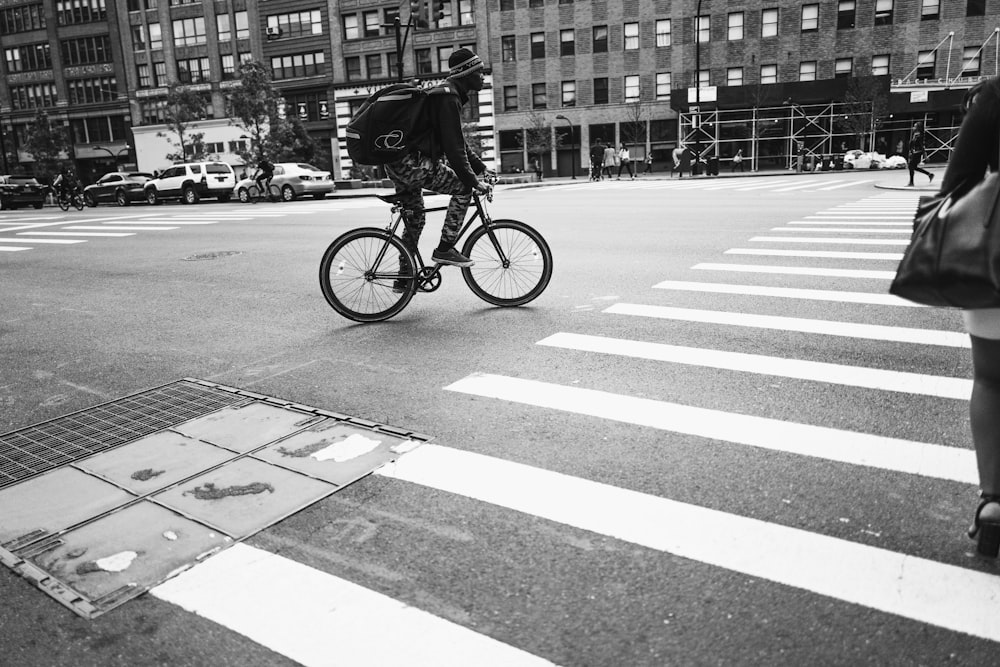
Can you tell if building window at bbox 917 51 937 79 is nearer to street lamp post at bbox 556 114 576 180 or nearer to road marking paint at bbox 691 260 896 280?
street lamp post at bbox 556 114 576 180

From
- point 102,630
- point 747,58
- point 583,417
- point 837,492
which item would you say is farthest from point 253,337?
point 747,58

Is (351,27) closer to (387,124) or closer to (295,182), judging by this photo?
(295,182)

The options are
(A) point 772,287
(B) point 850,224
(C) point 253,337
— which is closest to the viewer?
(C) point 253,337

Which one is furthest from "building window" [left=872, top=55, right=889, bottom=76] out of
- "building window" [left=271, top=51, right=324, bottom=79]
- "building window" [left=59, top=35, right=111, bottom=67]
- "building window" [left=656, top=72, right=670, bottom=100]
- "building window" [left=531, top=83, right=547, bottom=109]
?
"building window" [left=59, top=35, right=111, bottom=67]

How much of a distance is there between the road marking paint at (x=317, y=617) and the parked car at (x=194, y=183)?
3432 centimetres

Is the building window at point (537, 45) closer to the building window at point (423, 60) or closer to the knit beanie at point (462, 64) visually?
the building window at point (423, 60)

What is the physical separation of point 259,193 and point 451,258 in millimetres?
28766

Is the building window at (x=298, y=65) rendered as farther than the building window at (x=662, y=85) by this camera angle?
Yes

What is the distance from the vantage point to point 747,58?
53312 millimetres

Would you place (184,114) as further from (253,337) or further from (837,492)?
(837,492)

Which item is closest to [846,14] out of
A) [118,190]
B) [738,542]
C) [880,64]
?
[880,64]

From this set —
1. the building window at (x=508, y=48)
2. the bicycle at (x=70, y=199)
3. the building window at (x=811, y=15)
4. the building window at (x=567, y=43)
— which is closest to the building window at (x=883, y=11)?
the building window at (x=811, y=15)

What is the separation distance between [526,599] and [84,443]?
295 cm

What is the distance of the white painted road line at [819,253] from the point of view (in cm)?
981
